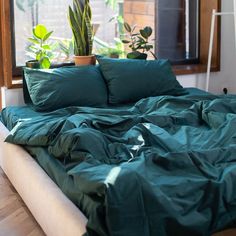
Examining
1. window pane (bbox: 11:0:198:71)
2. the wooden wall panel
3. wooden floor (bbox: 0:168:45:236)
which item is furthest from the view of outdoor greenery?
wooden floor (bbox: 0:168:45:236)

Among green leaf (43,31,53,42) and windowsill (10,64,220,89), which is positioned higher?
green leaf (43,31,53,42)

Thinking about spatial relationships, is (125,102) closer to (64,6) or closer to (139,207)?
(64,6)

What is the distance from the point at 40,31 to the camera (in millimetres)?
3785

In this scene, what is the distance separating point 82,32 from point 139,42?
22.2 inches

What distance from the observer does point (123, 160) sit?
2271mm

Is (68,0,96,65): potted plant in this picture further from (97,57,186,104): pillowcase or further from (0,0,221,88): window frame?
(0,0,221,88): window frame

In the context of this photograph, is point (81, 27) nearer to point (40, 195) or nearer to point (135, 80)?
point (135, 80)

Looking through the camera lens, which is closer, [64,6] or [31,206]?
[31,206]

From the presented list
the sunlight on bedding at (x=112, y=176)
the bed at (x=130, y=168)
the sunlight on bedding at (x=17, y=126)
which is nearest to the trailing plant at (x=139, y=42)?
the bed at (x=130, y=168)

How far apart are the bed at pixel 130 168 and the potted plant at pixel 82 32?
78cm

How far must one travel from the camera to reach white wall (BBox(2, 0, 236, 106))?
4543 mm

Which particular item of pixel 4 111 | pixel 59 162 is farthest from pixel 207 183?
pixel 4 111

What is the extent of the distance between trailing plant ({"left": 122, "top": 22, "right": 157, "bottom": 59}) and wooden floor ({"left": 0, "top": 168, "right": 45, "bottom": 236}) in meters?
1.61

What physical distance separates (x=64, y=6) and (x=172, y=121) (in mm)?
1699
